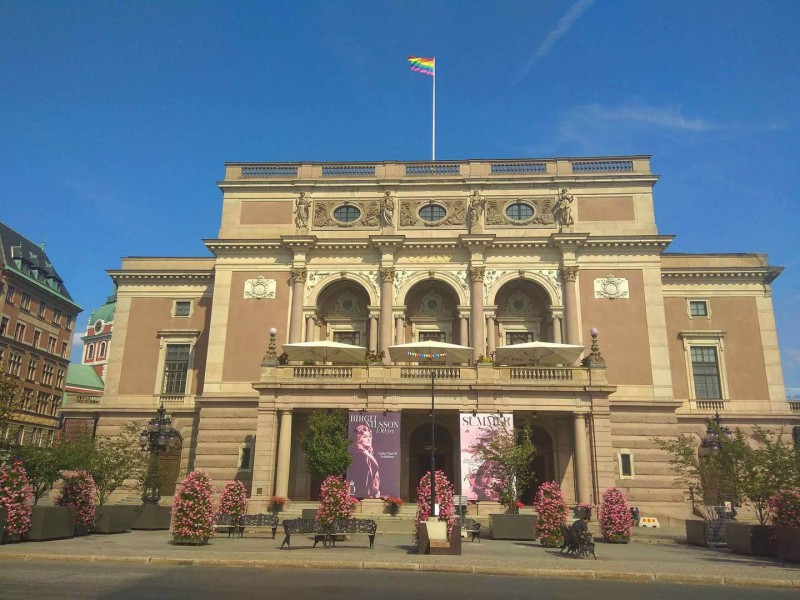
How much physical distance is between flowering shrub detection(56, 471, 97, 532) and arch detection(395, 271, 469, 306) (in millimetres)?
20219

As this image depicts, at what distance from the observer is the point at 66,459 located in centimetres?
2562

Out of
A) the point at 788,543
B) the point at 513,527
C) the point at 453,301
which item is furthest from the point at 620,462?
the point at 788,543

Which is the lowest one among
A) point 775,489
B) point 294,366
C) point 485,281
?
point 775,489

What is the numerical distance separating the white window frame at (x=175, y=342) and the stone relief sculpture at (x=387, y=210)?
14550 mm

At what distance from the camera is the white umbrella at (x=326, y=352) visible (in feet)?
106

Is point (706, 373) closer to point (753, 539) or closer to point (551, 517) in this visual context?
point (753, 539)

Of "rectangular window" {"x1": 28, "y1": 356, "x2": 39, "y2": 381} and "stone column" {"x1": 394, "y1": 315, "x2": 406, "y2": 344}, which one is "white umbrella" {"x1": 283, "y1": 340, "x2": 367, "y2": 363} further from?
"rectangular window" {"x1": 28, "y1": 356, "x2": 39, "y2": 381}

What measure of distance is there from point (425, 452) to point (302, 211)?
16891mm

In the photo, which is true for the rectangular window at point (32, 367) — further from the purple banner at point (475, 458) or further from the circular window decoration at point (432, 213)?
the purple banner at point (475, 458)

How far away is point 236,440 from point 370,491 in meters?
10.4

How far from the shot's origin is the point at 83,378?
95750 mm

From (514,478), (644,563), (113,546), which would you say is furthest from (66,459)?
(644,563)

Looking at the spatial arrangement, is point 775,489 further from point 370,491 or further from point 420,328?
point 420,328

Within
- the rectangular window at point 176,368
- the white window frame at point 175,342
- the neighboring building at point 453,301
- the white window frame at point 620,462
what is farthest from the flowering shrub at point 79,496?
the white window frame at point 620,462
